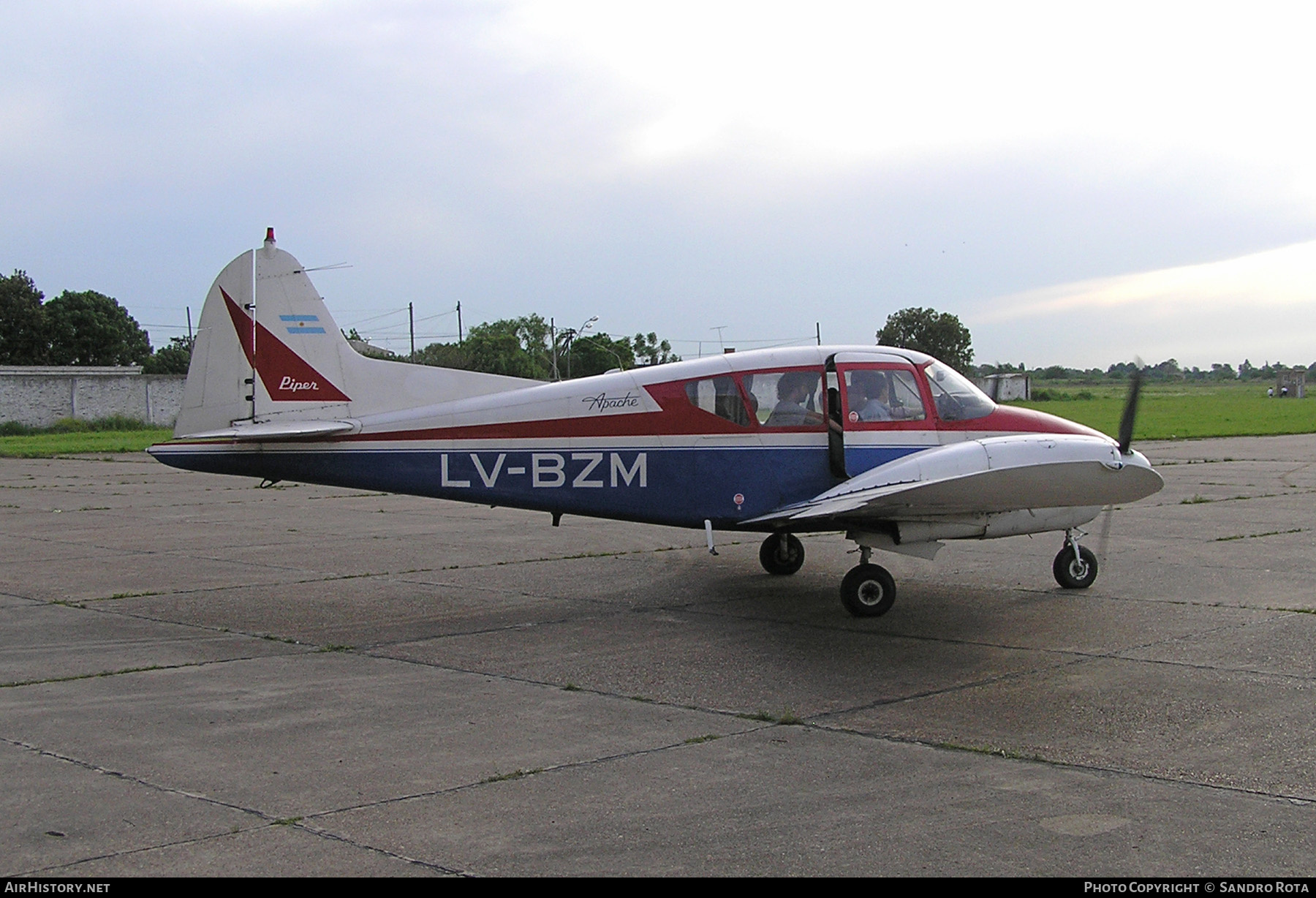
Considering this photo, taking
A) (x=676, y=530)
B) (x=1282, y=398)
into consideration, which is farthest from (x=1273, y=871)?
(x=1282, y=398)

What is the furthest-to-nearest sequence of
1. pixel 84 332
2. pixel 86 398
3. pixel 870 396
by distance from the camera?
pixel 84 332 < pixel 86 398 < pixel 870 396

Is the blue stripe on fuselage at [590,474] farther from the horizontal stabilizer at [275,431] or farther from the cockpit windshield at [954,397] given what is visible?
the cockpit windshield at [954,397]

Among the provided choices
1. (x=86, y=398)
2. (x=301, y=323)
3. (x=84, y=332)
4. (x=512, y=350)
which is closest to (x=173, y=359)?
(x=84, y=332)

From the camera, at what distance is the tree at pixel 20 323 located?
89625 millimetres

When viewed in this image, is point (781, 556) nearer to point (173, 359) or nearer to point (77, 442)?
point (77, 442)

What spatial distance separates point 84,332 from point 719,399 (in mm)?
97696

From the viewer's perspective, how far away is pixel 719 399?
11.2 metres

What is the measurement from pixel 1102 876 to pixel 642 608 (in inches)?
270

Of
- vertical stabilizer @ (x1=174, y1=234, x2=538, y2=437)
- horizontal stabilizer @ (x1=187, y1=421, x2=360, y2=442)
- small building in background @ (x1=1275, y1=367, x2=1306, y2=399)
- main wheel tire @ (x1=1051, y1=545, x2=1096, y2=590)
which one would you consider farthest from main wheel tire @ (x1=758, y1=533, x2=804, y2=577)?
small building in background @ (x1=1275, y1=367, x2=1306, y2=399)

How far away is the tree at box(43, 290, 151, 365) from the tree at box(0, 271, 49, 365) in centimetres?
111

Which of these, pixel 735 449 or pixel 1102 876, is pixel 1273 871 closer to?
pixel 1102 876

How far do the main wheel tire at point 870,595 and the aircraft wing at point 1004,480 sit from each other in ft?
2.46

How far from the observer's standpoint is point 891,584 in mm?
10570

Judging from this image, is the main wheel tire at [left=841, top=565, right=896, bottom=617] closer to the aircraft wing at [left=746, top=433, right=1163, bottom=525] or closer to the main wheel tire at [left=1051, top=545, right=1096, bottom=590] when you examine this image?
the aircraft wing at [left=746, top=433, right=1163, bottom=525]
